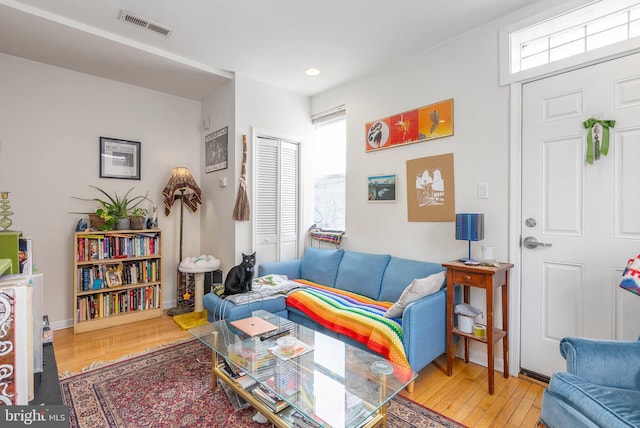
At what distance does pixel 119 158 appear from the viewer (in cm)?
344

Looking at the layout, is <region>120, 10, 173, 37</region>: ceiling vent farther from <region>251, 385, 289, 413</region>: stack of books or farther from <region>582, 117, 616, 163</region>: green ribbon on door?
<region>582, 117, 616, 163</region>: green ribbon on door

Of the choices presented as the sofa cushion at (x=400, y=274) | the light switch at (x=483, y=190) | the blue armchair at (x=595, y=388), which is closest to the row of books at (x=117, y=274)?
the sofa cushion at (x=400, y=274)

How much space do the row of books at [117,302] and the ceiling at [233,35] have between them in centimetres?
233

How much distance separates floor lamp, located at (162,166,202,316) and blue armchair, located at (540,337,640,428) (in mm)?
3445

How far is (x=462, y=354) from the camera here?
8.18 ft

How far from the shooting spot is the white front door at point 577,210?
6.06 feet

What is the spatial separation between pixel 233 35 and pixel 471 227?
8.10 ft

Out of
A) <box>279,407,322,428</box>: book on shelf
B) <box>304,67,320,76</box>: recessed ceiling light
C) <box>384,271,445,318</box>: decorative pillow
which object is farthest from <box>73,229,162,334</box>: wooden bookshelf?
<box>384,271,445,318</box>: decorative pillow

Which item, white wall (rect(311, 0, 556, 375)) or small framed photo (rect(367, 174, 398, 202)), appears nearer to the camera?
white wall (rect(311, 0, 556, 375))

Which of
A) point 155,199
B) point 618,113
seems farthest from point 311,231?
point 618,113

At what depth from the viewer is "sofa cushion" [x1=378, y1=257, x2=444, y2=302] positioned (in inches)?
101

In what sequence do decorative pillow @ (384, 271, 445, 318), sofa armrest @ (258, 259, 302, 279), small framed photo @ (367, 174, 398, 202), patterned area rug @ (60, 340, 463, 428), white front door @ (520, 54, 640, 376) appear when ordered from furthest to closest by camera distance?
sofa armrest @ (258, 259, 302, 279), small framed photo @ (367, 174, 398, 202), decorative pillow @ (384, 271, 445, 318), white front door @ (520, 54, 640, 376), patterned area rug @ (60, 340, 463, 428)

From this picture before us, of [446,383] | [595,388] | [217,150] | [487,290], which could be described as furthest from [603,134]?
[217,150]

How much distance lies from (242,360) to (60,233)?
269 centimetres
